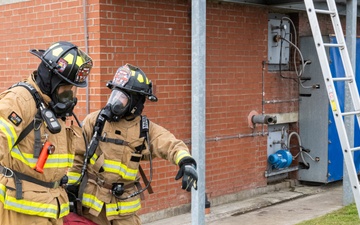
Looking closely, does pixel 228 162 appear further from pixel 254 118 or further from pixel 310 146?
pixel 310 146

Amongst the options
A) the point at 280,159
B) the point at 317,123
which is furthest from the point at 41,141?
the point at 317,123

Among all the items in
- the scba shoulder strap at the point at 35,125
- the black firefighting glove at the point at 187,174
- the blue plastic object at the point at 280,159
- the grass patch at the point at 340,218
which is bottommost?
the grass patch at the point at 340,218

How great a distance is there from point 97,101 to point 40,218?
2.64 metres

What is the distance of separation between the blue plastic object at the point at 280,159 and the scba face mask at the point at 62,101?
4998 millimetres

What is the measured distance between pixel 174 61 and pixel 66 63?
11.0 feet

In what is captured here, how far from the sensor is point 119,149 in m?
4.46

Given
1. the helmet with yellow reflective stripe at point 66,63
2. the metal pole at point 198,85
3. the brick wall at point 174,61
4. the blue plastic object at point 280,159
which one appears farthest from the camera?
the blue plastic object at point 280,159

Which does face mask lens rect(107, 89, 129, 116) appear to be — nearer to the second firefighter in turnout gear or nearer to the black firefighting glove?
the second firefighter in turnout gear

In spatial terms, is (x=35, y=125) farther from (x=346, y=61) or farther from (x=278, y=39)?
(x=278, y=39)

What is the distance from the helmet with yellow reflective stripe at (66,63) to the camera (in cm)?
388

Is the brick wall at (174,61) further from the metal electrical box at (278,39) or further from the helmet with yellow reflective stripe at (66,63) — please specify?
the helmet with yellow reflective stripe at (66,63)

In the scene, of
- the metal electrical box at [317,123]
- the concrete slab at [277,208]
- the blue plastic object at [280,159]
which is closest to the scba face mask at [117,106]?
the concrete slab at [277,208]

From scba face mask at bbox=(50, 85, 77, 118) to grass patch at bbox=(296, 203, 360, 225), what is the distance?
3.96 meters

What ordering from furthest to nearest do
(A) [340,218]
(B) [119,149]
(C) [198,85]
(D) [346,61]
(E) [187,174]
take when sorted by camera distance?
1. (A) [340,218]
2. (D) [346,61]
3. (C) [198,85]
4. (B) [119,149]
5. (E) [187,174]
